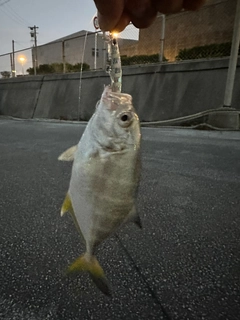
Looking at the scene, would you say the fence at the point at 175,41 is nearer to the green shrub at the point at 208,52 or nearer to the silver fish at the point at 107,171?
the green shrub at the point at 208,52

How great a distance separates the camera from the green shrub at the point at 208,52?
769 cm

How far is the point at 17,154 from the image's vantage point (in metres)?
3.80

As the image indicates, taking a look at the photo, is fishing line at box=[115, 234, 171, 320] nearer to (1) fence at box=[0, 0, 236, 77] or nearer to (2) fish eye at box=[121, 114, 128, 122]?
(2) fish eye at box=[121, 114, 128, 122]

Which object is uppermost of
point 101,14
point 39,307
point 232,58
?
point 232,58

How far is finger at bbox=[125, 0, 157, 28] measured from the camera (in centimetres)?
82

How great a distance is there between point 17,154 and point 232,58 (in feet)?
16.7

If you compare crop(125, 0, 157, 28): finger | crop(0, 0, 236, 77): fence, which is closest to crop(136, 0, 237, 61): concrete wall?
crop(0, 0, 236, 77): fence

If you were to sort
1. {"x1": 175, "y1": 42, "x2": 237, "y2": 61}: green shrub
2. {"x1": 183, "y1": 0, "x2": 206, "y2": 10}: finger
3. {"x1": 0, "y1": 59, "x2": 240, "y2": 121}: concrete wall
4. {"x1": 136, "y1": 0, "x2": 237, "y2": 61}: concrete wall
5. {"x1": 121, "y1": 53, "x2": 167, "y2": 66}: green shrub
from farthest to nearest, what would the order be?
{"x1": 136, "y1": 0, "x2": 237, "y2": 61}: concrete wall < {"x1": 121, "y1": 53, "x2": 167, "y2": 66}: green shrub < {"x1": 175, "y1": 42, "x2": 237, "y2": 61}: green shrub < {"x1": 0, "y1": 59, "x2": 240, "y2": 121}: concrete wall < {"x1": 183, "y1": 0, "x2": 206, "y2": 10}: finger

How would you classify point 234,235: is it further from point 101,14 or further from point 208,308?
point 101,14

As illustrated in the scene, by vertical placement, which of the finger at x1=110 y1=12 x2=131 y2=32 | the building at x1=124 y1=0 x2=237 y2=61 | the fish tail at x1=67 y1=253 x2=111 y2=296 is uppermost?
the building at x1=124 y1=0 x2=237 y2=61

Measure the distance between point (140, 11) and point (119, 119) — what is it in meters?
0.36

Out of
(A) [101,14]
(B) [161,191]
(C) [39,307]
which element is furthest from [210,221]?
(A) [101,14]

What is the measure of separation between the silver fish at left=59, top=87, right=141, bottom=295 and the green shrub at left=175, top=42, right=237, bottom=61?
314 inches

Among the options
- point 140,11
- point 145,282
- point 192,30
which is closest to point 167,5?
point 140,11
